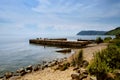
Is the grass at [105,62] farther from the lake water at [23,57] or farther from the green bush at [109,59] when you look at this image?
the lake water at [23,57]

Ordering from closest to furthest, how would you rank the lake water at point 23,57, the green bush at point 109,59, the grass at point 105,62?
the grass at point 105,62 → the green bush at point 109,59 → the lake water at point 23,57

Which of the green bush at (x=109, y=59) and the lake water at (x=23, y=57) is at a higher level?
the green bush at (x=109, y=59)

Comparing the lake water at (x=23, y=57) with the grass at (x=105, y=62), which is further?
the lake water at (x=23, y=57)

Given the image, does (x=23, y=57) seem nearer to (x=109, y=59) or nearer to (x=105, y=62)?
(x=109, y=59)

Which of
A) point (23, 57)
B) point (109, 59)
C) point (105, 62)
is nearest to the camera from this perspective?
point (105, 62)

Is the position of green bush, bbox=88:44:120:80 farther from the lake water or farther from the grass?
the lake water

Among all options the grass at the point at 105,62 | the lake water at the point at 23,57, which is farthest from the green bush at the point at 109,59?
the lake water at the point at 23,57

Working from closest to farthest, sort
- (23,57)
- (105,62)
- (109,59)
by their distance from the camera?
(105,62) → (109,59) → (23,57)

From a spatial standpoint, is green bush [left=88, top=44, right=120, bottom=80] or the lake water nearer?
green bush [left=88, top=44, right=120, bottom=80]

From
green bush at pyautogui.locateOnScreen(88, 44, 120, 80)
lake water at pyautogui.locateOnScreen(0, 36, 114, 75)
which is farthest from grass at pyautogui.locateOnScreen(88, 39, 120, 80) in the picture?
lake water at pyautogui.locateOnScreen(0, 36, 114, 75)

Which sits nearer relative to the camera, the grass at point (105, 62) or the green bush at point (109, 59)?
the grass at point (105, 62)

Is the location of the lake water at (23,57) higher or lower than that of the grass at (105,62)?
lower

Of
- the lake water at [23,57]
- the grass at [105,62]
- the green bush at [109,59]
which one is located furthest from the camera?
Answer: the lake water at [23,57]

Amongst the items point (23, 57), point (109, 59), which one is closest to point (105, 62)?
point (109, 59)
